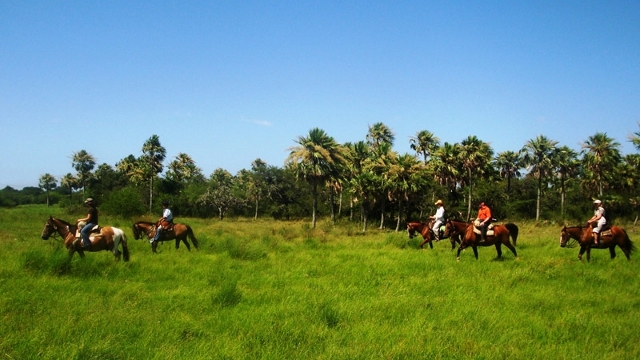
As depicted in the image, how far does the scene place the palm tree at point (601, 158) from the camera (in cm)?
4991

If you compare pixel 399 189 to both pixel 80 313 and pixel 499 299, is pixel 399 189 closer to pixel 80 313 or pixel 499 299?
pixel 499 299

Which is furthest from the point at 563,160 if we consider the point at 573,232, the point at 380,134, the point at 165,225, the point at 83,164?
the point at 83,164

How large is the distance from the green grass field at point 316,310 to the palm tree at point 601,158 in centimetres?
4424

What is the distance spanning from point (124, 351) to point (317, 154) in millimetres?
39640

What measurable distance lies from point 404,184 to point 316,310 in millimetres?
36912

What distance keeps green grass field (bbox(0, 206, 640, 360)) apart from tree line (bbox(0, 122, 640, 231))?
25.7 meters

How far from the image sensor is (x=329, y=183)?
48.5 m

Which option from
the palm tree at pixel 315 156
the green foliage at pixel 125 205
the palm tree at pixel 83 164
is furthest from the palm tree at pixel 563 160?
the palm tree at pixel 83 164

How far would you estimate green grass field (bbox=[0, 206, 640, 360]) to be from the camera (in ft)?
19.5

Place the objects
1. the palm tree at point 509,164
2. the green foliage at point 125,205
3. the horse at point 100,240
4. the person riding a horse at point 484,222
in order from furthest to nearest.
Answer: the palm tree at point 509,164 → the green foliage at point 125,205 → the person riding a horse at point 484,222 → the horse at point 100,240

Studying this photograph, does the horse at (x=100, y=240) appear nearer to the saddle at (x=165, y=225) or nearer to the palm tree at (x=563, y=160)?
the saddle at (x=165, y=225)

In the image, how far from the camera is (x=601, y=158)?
5031 cm

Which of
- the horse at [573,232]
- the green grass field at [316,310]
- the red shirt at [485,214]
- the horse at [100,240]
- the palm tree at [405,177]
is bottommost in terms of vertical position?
the green grass field at [316,310]

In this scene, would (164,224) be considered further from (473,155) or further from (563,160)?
(563,160)
